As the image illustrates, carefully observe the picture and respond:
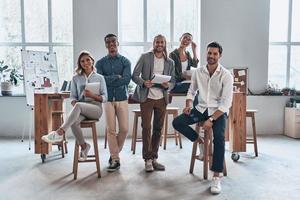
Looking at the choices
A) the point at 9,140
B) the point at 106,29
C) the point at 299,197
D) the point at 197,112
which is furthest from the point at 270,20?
the point at 9,140

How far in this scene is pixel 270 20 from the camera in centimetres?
621

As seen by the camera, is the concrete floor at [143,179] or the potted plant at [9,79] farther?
the potted plant at [9,79]

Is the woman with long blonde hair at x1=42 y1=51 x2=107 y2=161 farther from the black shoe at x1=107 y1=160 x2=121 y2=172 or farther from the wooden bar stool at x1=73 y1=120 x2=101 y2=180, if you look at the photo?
the black shoe at x1=107 y1=160 x2=121 y2=172

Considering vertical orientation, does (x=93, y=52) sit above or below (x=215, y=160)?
above

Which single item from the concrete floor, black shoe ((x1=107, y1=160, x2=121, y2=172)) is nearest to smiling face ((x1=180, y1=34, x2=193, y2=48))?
the concrete floor

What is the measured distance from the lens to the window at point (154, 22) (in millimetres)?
6098

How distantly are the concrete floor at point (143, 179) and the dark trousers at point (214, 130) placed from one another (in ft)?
0.93

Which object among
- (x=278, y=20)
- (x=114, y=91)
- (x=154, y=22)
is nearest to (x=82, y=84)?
(x=114, y=91)

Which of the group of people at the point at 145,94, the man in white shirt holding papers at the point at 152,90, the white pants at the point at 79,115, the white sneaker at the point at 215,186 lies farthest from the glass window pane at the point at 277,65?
the white pants at the point at 79,115

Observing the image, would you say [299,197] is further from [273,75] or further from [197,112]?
[273,75]

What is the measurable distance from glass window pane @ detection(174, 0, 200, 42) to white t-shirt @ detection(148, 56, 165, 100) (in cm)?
255

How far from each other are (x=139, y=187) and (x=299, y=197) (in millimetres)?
1450

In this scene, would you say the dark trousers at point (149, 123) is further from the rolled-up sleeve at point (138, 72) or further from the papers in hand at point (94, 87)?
the papers in hand at point (94, 87)

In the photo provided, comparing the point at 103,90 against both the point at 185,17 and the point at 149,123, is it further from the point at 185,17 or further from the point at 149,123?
the point at 185,17
